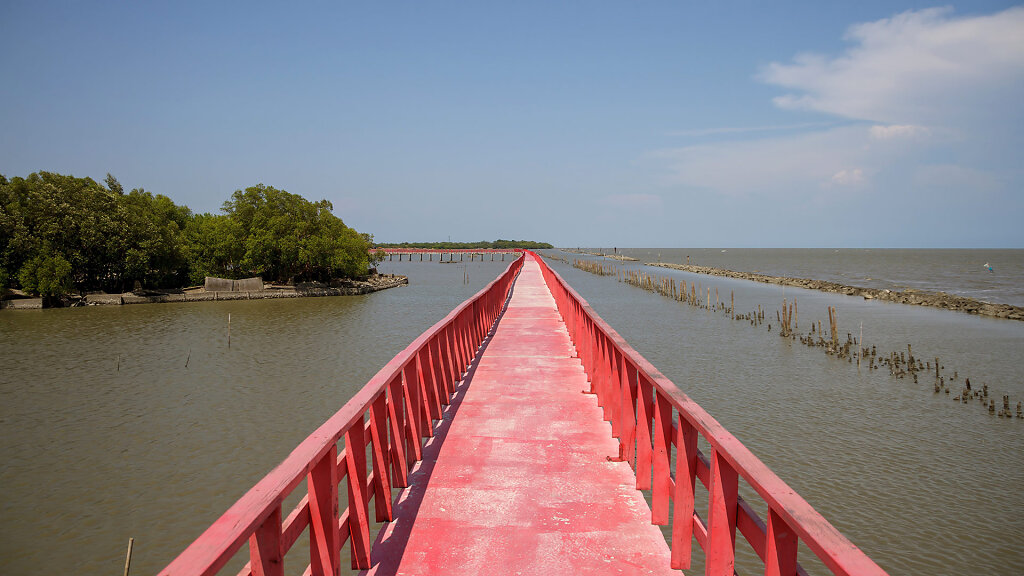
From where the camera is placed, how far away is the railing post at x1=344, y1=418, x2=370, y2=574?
4.03 meters

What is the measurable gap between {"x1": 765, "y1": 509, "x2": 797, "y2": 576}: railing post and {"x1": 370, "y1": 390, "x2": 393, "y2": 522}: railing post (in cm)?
296

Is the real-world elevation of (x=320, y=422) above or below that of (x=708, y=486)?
below

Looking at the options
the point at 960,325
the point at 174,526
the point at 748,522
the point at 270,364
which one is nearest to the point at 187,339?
the point at 270,364

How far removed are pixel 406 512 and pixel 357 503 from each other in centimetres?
94

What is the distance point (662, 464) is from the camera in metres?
4.69

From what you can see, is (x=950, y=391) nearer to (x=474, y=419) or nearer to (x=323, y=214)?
(x=474, y=419)

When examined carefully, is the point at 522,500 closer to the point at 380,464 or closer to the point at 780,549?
the point at 380,464

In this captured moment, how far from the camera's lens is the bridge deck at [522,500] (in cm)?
417

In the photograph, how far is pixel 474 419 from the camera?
761cm

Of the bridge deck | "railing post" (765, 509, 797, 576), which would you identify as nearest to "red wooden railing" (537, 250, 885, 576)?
"railing post" (765, 509, 797, 576)

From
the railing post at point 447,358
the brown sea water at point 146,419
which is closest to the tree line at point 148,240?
the brown sea water at point 146,419

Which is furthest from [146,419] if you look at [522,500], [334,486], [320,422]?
[334,486]

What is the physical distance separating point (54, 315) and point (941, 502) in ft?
155

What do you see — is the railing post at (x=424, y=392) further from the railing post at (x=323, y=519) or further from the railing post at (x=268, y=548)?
the railing post at (x=268, y=548)
